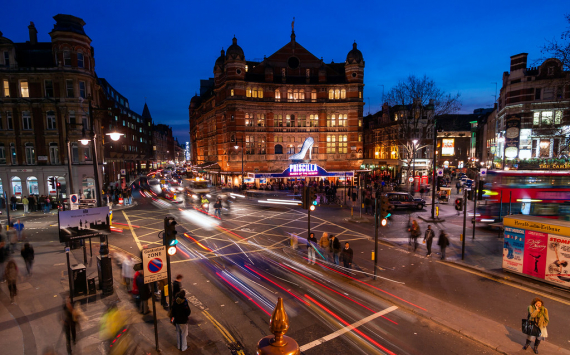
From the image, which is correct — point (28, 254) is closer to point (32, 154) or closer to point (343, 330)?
point (343, 330)

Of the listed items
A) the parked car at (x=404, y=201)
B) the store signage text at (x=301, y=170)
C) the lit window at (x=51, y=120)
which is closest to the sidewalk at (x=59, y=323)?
the parked car at (x=404, y=201)

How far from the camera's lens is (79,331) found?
8.13 metres

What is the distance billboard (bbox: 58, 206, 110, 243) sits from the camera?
1226cm

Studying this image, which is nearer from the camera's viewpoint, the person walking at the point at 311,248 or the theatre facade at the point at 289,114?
the person walking at the point at 311,248

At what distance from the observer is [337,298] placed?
10.1m

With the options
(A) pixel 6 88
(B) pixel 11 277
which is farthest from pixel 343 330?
(A) pixel 6 88

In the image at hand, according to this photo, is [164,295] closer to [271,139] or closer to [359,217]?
[359,217]

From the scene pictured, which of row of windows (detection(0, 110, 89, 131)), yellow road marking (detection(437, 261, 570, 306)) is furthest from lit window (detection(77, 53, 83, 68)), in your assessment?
yellow road marking (detection(437, 261, 570, 306))

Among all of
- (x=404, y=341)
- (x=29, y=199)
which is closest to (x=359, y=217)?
(x=404, y=341)

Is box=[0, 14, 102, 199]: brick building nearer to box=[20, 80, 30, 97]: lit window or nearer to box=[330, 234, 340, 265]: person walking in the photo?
box=[20, 80, 30, 97]: lit window

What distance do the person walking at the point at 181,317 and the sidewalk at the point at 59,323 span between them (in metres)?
0.23

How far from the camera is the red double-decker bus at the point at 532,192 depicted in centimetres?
1858

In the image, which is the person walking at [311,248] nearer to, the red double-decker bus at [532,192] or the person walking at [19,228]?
the red double-decker bus at [532,192]

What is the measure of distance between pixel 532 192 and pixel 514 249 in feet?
32.7
